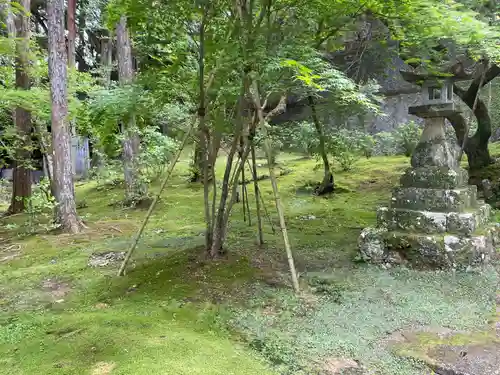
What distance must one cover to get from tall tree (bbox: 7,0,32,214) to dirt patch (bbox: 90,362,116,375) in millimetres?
7767

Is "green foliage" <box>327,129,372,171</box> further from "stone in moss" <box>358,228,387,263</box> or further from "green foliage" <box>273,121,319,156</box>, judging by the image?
"stone in moss" <box>358,228,387,263</box>

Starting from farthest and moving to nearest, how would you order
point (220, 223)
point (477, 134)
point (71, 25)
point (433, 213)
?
1. point (71, 25)
2. point (477, 134)
3. point (220, 223)
4. point (433, 213)

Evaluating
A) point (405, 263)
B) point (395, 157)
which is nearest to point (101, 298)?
point (405, 263)

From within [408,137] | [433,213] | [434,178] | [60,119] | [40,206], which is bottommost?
[40,206]

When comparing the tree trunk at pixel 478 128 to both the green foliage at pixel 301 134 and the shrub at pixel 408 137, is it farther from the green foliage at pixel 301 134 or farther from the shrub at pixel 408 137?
the shrub at pixel 408 137

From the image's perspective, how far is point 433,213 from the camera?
4.66 m

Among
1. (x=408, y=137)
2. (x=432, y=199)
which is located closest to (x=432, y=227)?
(x=432, y=199)

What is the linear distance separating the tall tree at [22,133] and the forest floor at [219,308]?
3560 millimetres

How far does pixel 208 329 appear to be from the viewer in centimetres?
323

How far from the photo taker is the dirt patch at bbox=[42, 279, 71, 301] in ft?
14.0

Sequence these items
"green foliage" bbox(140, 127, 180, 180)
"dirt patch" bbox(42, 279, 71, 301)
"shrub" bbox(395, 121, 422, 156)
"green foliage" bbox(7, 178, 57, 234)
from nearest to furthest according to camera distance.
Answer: "dirt patch" bbox(42, 279, 71, 301), "green foliage" bbox(7, 178, 57, 234), "green foliage" bbox(140, 127, 180, 180), "shrub" bbox(395, 121, 422, 156)

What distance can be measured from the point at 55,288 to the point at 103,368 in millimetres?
2392

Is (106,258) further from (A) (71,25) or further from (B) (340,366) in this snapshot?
(A) (71,25)

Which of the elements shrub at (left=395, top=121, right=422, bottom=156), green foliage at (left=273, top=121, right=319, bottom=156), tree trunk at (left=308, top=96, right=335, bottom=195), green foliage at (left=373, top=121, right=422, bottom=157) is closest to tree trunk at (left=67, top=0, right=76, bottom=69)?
green foliage at (left=273, top=121, right=319, bottom=156)
